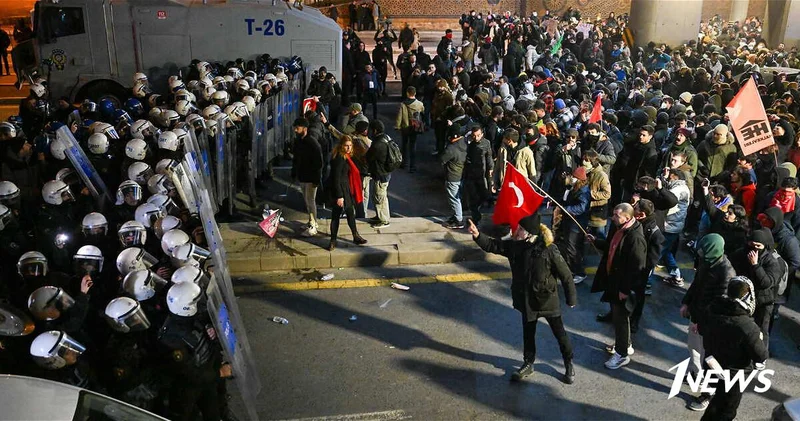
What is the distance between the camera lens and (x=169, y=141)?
828 cm

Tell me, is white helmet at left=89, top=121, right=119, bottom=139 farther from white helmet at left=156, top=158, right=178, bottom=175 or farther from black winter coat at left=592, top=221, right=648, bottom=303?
black winter coat at left=592, top=221, right=648, bottom=303

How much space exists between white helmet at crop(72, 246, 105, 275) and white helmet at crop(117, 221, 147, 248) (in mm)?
269

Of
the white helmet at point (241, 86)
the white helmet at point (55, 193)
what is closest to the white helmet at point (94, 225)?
the white helmet at point (55, 193)

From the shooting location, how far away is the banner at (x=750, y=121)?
8.68 metres

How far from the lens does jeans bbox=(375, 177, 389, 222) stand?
30.7ft

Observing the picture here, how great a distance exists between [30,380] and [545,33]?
23420 mm

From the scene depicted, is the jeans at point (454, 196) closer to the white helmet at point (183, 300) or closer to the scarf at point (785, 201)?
the scarf at point (785, 201)

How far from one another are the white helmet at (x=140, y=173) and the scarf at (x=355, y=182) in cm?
246

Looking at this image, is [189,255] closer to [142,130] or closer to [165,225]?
[165,225]

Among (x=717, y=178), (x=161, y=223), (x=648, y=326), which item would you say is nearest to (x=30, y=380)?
(x=161, y=223)

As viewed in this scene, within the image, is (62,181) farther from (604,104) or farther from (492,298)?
(604,104)

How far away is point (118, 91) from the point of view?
15.5 m

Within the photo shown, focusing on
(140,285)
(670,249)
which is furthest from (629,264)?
(140,285)

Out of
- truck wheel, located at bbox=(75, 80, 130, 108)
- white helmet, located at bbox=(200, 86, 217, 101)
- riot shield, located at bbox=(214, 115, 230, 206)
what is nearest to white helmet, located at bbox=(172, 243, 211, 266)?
riot shield, located at bbox=(214, 115, 230, 206)
